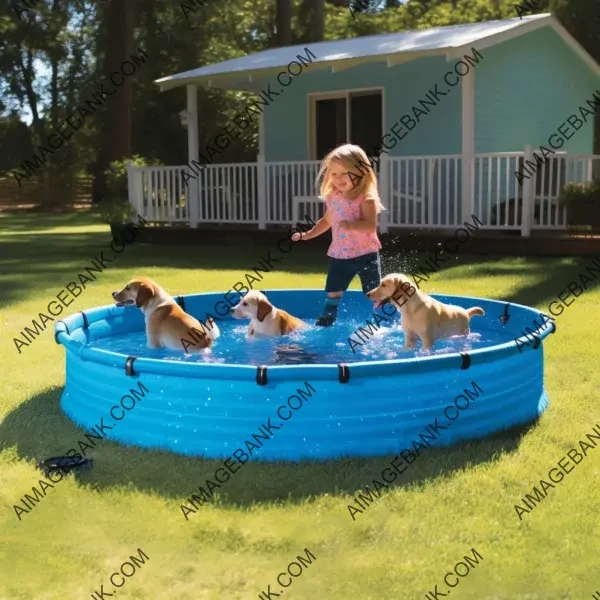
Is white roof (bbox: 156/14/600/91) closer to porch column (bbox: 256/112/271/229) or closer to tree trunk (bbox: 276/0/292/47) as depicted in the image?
porch column (bbox: 256/112/271/229)

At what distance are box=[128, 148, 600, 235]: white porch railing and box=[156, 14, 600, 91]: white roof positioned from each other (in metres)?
1.90

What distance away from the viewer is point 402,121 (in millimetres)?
17328

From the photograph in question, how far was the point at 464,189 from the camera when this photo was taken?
1437 centimetres

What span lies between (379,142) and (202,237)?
14.9 feet

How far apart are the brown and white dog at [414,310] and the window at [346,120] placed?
12.0 m

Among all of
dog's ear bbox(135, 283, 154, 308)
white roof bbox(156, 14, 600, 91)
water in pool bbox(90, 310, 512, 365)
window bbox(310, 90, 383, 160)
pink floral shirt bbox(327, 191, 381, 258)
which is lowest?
water in pool bbox(90, 310, 512, 365)

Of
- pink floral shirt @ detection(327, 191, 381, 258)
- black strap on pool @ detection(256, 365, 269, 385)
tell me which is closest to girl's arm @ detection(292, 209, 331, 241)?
pink floral shirt @ detection(327, 191, 381, 258)

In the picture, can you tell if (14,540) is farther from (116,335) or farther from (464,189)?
(464,189)

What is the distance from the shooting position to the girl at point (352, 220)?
6.81 m

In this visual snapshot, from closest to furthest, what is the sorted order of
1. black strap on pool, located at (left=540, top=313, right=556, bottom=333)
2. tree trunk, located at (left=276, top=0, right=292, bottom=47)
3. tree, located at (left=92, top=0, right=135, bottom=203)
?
black strap on pool, located at (left=540, top=313, right=556, bottom=333), tree, located at (left=92, top=0, right=135, bottom=203), tree trunk, located at (left=276, top=0, right=292, bottom=47)

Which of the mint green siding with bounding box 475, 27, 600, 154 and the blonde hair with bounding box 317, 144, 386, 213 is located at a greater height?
the mint green siding with bounding box 475, 27, 600, 154

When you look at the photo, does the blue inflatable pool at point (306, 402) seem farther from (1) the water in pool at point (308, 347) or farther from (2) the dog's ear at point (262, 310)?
(2) the dog's ear at point (262, 310)

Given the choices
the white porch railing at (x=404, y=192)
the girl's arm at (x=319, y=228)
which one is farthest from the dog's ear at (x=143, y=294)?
the white porch railing at (x=404, y=192)

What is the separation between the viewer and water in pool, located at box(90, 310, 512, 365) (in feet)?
21.0
